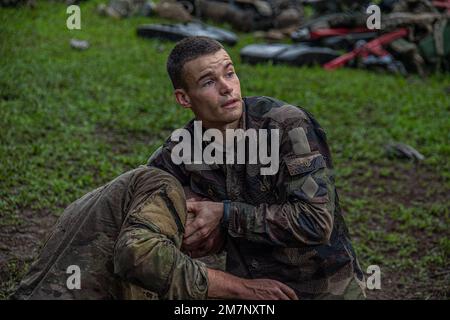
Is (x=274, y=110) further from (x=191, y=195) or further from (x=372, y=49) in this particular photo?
(x=372, y=49)

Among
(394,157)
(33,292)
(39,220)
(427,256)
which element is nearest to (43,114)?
(39,220)

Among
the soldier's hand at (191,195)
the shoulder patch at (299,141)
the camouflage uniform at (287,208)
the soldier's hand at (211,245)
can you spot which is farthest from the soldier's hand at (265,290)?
the shoulder patch at (299,141)

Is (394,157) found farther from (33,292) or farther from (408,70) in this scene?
(33,292)

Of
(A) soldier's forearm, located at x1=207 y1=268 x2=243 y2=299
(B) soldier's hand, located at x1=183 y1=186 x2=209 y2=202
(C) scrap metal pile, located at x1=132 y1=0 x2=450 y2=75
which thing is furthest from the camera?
(C) scrap metal pile, located at x1=132 y1=0 x2=450 y2=75

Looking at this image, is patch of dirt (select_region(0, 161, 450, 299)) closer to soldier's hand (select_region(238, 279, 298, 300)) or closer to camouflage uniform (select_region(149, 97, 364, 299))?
camouflage uniform (select_region(149, 97, 364, 299))

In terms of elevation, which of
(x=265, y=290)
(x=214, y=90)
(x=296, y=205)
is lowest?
(x=265, y=290)

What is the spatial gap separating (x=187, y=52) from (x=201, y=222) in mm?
811

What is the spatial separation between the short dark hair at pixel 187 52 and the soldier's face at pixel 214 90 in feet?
0.07

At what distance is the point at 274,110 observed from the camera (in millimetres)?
3492

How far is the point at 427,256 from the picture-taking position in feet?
17.9

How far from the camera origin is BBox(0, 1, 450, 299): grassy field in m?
5.46

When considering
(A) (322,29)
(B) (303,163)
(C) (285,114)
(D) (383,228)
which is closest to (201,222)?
(B) (303,163)

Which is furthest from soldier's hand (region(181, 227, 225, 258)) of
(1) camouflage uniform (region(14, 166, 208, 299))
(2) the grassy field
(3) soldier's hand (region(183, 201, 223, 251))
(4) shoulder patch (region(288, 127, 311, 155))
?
(2) the grassy field

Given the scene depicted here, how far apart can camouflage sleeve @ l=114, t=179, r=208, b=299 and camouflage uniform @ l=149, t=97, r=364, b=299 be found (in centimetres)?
31
